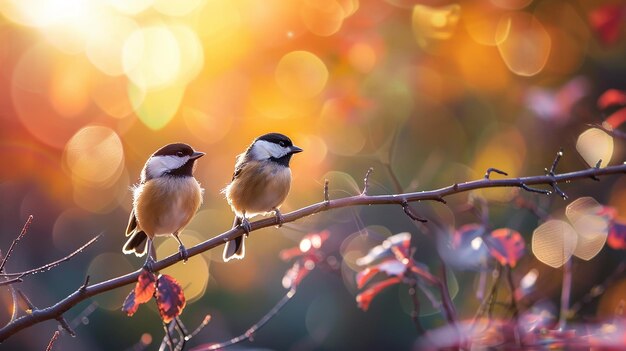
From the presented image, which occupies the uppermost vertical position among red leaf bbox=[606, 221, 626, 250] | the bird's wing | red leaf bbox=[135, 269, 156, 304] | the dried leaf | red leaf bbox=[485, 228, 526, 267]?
the bird's wing

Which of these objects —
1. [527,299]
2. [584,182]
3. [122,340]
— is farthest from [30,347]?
[584,182]

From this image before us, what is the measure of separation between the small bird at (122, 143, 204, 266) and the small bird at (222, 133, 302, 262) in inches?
16.9

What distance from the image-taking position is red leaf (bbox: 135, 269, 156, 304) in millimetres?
2191

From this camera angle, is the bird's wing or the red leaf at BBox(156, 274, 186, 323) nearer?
the red leaf at BBox(156, 274, 186, 323)

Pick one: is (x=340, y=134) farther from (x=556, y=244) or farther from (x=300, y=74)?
(x=556, y=244)

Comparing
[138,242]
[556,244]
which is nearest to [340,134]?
[556,244]

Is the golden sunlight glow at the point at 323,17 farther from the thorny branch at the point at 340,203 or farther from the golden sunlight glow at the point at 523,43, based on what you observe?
the thorny branch at the point at 340,203

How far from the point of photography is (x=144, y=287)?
220cm

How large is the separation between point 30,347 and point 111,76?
3.04 m

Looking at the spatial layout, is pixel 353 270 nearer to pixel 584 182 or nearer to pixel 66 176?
pixel 584 182

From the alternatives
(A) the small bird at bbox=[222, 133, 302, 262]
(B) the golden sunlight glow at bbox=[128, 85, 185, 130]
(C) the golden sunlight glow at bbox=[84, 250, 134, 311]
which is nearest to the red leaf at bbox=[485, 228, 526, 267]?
(A) the small bird at bbox=[222, 133, 302, 262]

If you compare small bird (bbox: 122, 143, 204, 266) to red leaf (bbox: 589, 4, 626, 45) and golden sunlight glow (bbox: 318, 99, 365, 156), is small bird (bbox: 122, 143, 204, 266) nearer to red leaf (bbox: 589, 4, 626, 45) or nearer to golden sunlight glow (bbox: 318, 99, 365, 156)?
golden sunlight glow (bbox: 318, 99, 365, 156)

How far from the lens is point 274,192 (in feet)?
12.6

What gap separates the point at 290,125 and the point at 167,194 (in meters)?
3.57
